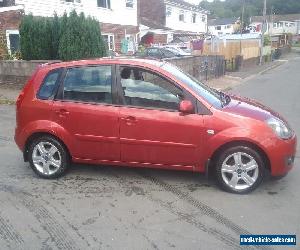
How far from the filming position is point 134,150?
5.23m

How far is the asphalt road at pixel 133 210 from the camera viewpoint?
3.97 meters

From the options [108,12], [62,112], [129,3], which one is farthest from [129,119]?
[129,3]

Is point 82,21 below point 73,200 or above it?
above

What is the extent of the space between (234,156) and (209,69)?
15013mm

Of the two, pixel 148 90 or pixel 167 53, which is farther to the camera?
pixel 167 53

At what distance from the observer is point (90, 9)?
23.9 meters

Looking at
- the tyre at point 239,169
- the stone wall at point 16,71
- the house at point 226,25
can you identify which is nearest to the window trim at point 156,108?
the tyre at point 239,169

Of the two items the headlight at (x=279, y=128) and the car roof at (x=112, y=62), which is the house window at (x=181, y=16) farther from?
the headlight at (x=279, y=128)

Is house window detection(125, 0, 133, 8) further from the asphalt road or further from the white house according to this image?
the asphalt road

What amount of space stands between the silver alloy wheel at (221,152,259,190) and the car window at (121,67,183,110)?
991mm

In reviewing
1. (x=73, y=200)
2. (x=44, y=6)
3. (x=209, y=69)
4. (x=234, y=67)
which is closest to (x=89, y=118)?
(x=73, y=200)

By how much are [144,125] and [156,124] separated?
0.53 feet

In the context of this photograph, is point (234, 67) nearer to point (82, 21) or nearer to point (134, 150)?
point (82, 21)

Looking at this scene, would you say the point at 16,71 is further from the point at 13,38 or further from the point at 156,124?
the point at 156,124
